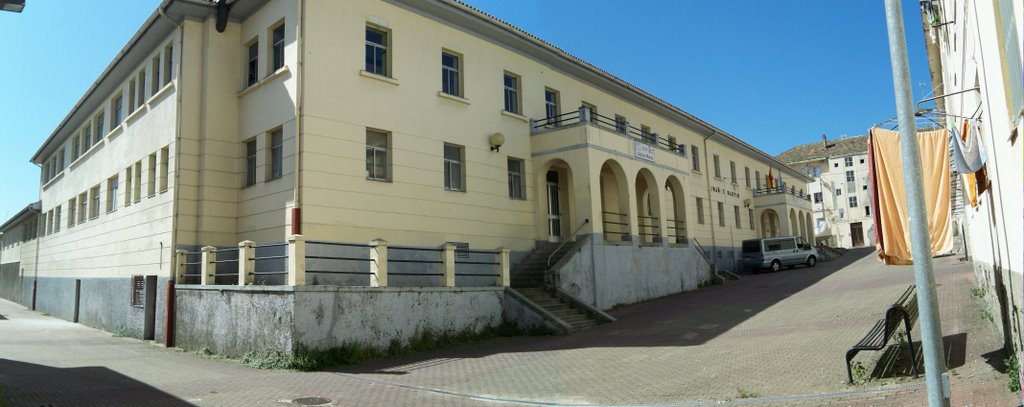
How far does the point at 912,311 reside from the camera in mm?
10859

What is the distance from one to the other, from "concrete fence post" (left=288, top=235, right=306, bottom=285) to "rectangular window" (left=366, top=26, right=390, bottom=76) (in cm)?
587

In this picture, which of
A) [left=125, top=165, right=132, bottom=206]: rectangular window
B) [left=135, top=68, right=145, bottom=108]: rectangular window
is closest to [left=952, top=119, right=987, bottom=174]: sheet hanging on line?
[left=135, top=68, right=145, bottom=108]: rectangular window

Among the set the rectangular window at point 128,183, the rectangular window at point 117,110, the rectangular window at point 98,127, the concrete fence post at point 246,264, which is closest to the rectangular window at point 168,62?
the rectangular window at point 128,183

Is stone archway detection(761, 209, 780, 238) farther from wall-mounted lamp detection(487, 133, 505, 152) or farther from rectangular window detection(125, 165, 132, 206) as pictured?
rectangular window detection(125, 165, 132, 206)

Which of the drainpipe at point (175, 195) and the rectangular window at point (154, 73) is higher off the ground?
the rectangular window at point (154, 73)

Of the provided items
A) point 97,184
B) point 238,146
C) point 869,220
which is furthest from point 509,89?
point 869,220

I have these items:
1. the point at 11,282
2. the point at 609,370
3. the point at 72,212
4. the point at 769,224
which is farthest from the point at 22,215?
the point at 769,224

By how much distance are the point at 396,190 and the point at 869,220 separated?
216 feet

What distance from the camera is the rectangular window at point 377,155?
15898mm

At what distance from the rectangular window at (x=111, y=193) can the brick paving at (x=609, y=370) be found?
6.03m

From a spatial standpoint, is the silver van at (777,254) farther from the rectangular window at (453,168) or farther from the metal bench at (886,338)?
the metal bench at (886,338)

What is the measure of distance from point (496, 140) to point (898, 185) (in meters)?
12.4

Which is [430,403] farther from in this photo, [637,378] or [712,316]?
[712,316]

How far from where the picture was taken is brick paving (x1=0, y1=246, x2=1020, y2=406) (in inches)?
328
